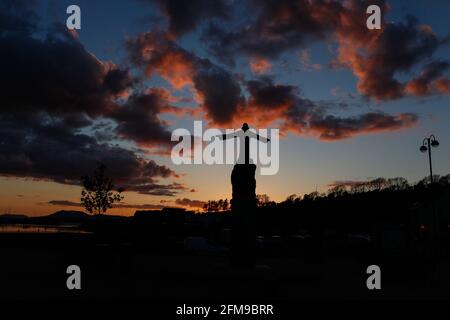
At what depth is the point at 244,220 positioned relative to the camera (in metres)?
15.3

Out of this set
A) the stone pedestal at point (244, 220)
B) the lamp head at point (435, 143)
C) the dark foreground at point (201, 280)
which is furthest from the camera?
the lamp head at point (435, 143)

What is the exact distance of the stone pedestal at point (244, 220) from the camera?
15250 millimetres

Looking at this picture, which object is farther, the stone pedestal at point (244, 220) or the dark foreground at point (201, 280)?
the stone pedestal at point (244, 220)

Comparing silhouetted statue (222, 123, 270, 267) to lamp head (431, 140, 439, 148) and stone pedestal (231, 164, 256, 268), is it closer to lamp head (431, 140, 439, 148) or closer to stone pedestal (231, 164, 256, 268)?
stone pedestal (231, 164, 256, 268)

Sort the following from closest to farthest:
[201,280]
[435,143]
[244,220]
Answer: [201,280], [244,220], [435,143]

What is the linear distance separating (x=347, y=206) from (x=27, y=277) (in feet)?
355

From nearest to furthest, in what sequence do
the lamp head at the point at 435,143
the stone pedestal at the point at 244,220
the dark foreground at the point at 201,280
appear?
the dark foreground at the point at 201,280 → the stone pedestal at the point at 244,220 → the lamp head at the point at 435,143

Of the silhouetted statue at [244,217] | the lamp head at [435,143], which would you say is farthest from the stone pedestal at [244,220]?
the lamp head at [435,143]

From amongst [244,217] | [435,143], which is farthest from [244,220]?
[435,143]

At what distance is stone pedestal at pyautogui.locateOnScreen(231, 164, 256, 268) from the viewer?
1525cm

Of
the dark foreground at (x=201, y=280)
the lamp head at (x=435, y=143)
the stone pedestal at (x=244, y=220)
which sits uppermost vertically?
the lamp head at (x=435, y=143)

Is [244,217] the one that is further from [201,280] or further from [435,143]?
[435,143]

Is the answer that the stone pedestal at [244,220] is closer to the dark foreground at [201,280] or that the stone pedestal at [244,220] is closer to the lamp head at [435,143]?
the dark foreground at [201,280]
